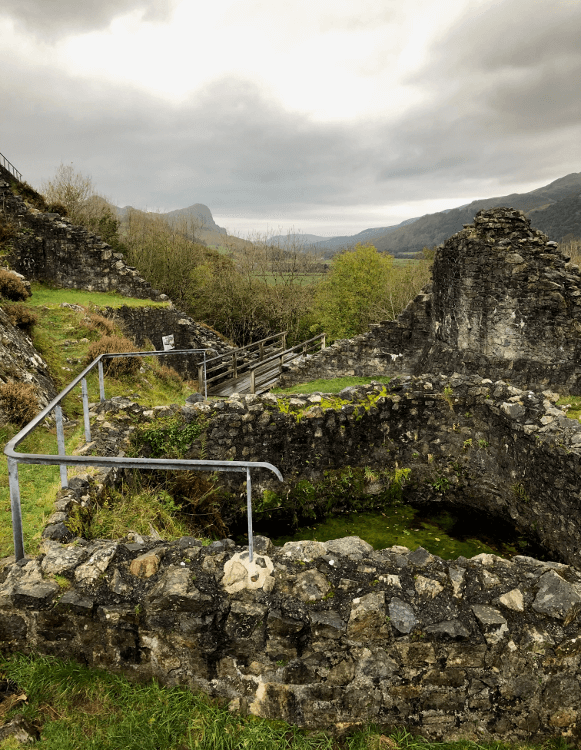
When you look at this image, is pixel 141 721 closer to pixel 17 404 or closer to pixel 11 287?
pixel 17 404

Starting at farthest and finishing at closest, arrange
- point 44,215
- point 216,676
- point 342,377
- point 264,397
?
point 44,215 < point 342,377 < point 264,397 < point 216,676

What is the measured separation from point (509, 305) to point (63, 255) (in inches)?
700

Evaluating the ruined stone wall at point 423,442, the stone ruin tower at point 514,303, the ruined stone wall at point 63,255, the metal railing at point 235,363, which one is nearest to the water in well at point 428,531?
the ruined stone wall at point 423,442

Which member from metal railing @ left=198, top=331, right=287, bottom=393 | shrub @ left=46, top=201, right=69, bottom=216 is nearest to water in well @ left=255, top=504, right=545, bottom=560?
metal railing @ left=198, top=331, right=287, bottom=393

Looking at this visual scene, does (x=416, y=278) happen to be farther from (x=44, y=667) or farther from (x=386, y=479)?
(x=44, y=667)

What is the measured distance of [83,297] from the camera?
60.9 feet

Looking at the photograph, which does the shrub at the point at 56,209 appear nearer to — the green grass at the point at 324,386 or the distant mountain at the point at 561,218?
the green grass at the point at 324,386

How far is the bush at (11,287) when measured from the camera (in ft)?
44.5

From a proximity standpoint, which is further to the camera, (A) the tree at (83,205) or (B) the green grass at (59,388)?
(A) the tree at (83,205)

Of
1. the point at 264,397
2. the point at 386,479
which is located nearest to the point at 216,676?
the point at 264,397

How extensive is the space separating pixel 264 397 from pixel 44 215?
17.0 metres

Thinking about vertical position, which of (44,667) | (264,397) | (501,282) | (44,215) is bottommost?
(44,667)

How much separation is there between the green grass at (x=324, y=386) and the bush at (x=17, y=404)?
9917mm

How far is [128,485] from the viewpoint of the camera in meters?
5.85
